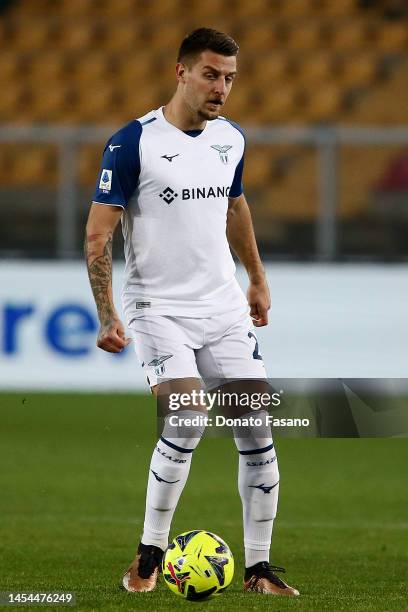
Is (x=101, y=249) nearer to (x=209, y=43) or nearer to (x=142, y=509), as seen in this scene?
(x=209, y=43)

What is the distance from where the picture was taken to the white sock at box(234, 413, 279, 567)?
197 inches

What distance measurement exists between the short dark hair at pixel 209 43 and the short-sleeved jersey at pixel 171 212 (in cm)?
31

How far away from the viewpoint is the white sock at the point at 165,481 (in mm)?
4941

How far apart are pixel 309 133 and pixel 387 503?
195 inches

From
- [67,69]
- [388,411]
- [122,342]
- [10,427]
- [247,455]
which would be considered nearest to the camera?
[122,342]

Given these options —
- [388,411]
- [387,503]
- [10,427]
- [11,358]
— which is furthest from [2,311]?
[388,411]

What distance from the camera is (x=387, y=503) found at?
7559 millimetres

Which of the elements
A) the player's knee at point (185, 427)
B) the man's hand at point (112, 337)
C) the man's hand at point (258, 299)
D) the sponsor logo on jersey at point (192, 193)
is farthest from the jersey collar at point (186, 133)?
the player's knee at point (185, 427)

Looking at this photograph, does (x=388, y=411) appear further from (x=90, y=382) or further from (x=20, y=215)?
(x=20, y=215)

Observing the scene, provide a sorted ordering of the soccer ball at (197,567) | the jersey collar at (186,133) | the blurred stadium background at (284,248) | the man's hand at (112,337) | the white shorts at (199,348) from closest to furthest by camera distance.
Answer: the soccer ball at (197,567) → the man's hand at (112,337) → the white shorts at (199,348) → the jersey collar at (186,133) → the blurred stadium background at (284,248)

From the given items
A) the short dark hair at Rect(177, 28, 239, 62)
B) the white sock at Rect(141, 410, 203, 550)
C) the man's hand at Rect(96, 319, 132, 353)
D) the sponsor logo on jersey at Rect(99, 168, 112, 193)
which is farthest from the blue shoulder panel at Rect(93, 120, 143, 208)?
the white sock at Rect(141, 410, 203, 550)

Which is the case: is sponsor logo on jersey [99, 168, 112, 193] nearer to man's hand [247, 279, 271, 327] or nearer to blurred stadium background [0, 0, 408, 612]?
man's hand [247, 279, 271, 327]

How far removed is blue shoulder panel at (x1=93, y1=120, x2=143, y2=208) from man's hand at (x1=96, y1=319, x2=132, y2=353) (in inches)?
19.1

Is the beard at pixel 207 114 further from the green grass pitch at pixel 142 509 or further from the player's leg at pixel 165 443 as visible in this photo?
the green grass pitch at pixel 142 509
